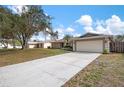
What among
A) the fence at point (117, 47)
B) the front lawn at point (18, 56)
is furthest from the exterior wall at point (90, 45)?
the front lawn at point (18, 56)

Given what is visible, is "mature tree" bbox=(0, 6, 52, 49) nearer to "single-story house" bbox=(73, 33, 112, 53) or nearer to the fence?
"single-story house" bbox=(73, 33, 112, 53)

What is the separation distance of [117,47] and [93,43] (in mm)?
3129

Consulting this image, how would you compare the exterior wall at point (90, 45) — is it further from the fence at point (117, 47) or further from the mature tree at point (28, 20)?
the mature tree at point (28, 20)

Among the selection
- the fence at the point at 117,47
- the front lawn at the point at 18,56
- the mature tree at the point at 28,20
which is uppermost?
the mature tree at the point at 28,20

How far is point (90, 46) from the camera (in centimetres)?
2091

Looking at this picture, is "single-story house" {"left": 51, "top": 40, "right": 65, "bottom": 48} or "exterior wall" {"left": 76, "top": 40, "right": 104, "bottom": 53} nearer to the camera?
"exterior wall" {"left": 76, "top": 40, "right": 104, "bottom": 53}

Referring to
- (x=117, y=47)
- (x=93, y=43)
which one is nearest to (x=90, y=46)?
(x=93, y=43)

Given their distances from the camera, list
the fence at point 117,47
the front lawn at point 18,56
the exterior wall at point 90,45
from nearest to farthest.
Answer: the front lawn at point 18,56 < the fence at point 117,47 < the exterior wall at point 90,45

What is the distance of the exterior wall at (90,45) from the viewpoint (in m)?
19.8

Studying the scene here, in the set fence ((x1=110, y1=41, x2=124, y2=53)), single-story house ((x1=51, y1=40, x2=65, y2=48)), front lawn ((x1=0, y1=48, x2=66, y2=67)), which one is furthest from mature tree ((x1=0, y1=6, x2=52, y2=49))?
single-story house ((x1=51, y1=40, x2=65, y2=48))

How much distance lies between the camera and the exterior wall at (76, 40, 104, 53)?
64.8ft

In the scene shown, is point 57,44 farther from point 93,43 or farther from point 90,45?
point 93,43

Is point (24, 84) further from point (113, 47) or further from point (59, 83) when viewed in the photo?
point (113, 47)
